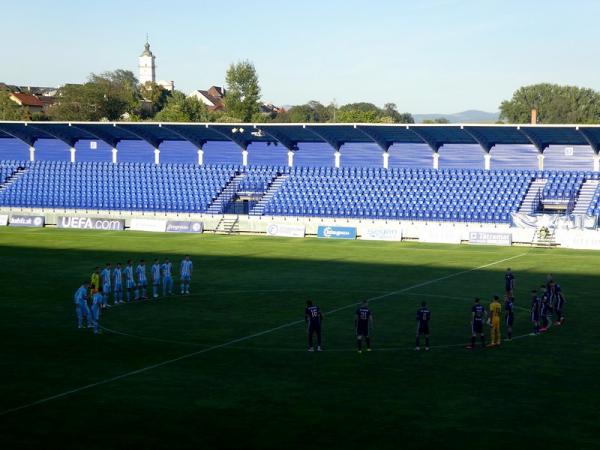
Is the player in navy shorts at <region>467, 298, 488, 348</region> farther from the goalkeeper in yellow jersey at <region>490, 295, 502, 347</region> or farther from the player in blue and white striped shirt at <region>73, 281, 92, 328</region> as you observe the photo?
the player in blue and white striped shirt at <region>73, 281, 92, 328</region>

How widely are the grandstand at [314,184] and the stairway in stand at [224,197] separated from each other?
8 cm

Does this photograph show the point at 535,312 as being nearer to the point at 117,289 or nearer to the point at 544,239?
the point at 117,289

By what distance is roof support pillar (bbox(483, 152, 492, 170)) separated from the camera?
66.8 meters

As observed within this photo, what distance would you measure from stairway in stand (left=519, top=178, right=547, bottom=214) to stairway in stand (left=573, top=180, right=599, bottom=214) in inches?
102

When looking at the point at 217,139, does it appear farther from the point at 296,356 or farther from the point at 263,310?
the point at 296,356

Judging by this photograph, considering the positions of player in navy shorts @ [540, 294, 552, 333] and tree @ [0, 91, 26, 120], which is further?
tree @ [0, 91, 26, 120]

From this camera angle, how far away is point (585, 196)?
2405 inches

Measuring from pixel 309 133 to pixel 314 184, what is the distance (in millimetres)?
3978

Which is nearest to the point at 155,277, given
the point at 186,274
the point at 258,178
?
the point at 186,274

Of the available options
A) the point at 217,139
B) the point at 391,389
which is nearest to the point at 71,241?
the point at 217,139

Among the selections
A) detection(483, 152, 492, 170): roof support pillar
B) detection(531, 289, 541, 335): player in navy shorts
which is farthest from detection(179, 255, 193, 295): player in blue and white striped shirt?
detection(483, 152, 492, 170): roof support pillar

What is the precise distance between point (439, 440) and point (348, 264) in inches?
1147

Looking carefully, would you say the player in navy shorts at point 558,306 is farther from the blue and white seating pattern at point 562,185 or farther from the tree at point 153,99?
the tree at point 153,99

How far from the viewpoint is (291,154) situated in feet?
238
